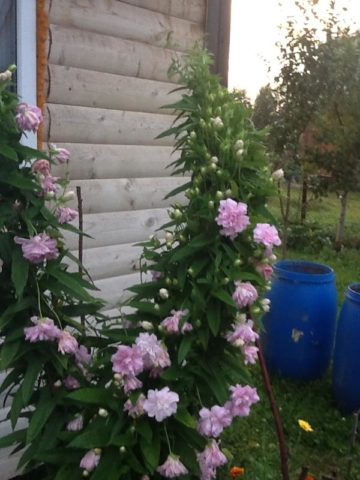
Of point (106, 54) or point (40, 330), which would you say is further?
point (106, 54)

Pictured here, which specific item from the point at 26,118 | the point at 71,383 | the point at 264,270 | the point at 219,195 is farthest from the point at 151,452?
the point at 26,118

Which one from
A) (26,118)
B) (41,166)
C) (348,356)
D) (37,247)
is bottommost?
(348,356)

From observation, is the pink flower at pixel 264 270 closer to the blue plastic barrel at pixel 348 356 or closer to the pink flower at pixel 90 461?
the pink flower at pixel 90 461

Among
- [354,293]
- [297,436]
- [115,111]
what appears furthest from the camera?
[354,293]

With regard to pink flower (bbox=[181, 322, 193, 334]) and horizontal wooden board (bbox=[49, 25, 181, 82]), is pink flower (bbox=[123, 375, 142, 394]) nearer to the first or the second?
pink flower (bbox=[181, 322, 193, 334])

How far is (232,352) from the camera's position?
1.65 m

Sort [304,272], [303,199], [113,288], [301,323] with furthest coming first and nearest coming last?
[303,199] < [304,272] < [301,323] < [113,288]

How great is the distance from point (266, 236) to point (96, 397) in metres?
0.66

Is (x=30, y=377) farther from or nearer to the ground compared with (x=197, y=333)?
nearer to the ground

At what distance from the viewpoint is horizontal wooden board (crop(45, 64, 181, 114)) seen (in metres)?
2.58

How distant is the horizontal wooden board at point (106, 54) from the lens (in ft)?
8.39

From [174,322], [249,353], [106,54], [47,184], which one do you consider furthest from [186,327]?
[106,54]

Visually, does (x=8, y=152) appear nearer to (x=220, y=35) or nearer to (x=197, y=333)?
(x=197, y=333)

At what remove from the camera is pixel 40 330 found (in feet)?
5.01
